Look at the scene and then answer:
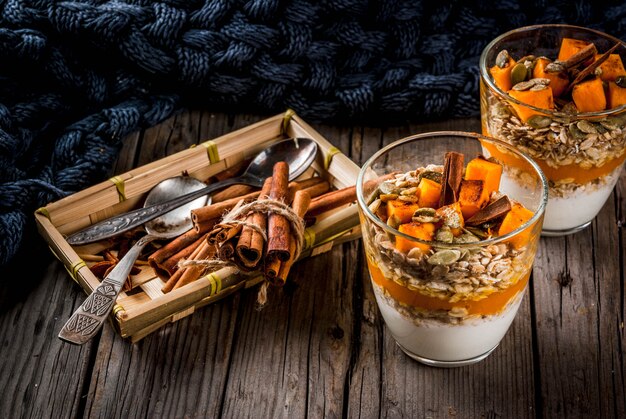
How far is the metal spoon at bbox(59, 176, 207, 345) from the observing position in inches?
43.1

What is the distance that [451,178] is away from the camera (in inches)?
42.5

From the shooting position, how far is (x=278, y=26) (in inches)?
60.4

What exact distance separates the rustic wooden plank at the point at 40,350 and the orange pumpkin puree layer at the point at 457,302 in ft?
1.55

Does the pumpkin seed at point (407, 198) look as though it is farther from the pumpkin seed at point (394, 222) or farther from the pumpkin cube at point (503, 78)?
the pumpkin cube at point (503, 78)

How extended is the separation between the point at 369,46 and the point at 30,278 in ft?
2.51

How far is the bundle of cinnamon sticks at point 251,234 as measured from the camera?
118cm

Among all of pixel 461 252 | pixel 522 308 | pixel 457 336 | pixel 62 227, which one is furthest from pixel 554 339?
pixel 62 227

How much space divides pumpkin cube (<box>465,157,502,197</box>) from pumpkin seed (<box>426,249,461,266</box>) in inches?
6.6

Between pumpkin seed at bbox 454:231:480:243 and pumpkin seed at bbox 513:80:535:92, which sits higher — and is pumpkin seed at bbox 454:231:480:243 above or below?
above

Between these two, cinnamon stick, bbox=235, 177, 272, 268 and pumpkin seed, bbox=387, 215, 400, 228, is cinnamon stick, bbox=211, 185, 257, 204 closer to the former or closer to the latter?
cinnamon stick, bbox=235, 177, 272, 268

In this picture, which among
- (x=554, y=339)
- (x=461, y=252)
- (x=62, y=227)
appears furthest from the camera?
(x=62, y=227)

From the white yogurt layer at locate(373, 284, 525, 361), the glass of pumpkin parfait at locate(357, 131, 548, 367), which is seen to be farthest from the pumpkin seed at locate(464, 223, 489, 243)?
the white yogurt layer at locate(373, 284, 525, 361)

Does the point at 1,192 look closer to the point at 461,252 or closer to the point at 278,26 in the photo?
the point at 278,26

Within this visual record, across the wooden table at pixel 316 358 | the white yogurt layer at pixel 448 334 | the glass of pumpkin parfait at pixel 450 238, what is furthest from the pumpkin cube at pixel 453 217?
the wooden table at pixel 316 358
